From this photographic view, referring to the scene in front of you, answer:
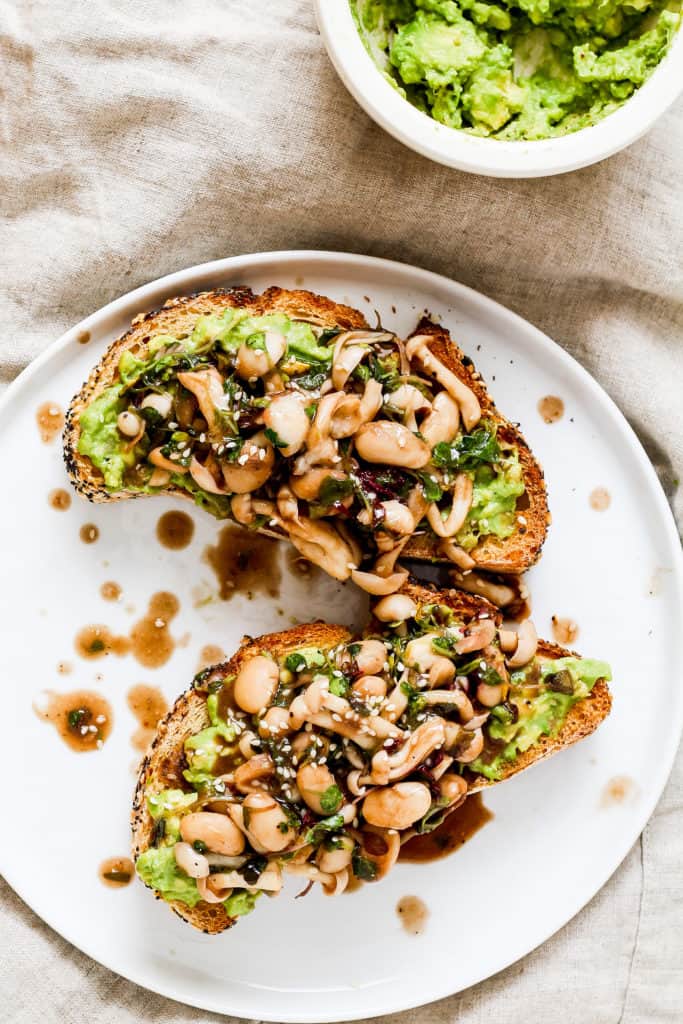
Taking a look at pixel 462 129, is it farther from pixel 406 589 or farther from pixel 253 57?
pixel 406 589

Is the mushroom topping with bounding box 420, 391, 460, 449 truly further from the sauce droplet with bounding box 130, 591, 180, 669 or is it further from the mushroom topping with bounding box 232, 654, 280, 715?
the sauce droplet with bounding box 130, 591, 180, 669

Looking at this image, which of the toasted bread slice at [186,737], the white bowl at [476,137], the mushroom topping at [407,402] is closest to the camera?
the white bowl at [476,137]

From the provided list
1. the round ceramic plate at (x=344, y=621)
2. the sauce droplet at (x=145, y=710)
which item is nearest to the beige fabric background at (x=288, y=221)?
the round ceramic plate at (x=344, y=621)

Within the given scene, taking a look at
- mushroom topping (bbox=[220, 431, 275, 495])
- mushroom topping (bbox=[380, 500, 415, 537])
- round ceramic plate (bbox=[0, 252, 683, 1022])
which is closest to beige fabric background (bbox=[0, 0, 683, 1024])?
round ceramic plate (bbox=[0, 252, 683, 1022])

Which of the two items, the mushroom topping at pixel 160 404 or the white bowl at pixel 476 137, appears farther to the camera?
the mushroom topping at pixel 160 404

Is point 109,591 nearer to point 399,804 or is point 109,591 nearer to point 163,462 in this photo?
point 163,462

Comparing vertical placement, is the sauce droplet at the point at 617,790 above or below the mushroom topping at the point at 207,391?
below

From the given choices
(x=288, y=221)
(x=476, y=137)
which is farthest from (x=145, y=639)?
(x=476, y=137)

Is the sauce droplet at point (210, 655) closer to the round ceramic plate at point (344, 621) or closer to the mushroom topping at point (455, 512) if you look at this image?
the round ceramic plate at point (344, 621)
